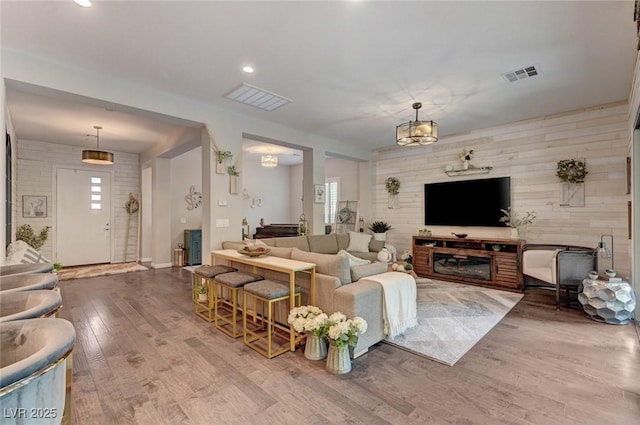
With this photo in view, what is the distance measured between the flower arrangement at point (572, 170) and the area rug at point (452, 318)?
208 cm

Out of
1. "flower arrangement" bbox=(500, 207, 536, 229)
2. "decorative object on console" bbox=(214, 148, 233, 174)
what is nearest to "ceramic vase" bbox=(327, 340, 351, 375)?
"decorative object on console" bbox=(214, 148, 233, 174)

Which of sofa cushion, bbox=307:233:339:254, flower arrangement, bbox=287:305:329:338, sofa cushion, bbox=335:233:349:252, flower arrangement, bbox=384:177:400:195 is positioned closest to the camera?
flower arrangement, bbox=287:305:329:338

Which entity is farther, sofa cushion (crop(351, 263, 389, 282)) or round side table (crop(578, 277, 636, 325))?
round side table (crop(578, 277, 636, 325))

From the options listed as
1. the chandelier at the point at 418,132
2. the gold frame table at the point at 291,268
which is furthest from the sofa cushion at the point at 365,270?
the chandelier at the point at 418,132

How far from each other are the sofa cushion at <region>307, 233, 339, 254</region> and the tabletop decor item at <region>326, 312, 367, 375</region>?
3.06 meters

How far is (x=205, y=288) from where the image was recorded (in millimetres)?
4051

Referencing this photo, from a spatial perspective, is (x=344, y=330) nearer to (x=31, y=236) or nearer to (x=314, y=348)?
(x=314, y=348)

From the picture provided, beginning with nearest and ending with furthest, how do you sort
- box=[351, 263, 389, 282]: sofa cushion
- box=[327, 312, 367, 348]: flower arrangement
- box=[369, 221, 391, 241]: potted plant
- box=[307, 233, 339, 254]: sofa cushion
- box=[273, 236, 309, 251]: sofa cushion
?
1. box=[327, 312, 367, 348]: flower arrangement
2. box=[351, 263, 389, 282]: sofa cushion
3. box=[273, 236, 309, 251]: sofa cushion
4. box=[307, 233, 339, 254]: sofa cushion
5. box=[369, 221, 391, 241]: potted plant

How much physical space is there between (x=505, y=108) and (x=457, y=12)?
112 inches

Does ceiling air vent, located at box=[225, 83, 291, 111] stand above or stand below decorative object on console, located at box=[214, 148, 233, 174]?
above

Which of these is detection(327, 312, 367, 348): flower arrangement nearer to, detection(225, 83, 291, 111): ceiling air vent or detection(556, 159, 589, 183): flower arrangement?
detection(225, 83, 291, 111): ceiling air vent

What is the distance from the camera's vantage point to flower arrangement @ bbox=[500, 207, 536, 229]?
5191mm

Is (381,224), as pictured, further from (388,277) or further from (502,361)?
(502,361)

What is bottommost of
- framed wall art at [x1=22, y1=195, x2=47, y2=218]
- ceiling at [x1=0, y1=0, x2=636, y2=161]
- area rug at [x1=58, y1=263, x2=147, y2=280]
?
area rug at [x1=58, y1=263, x2=147, y2=280]
